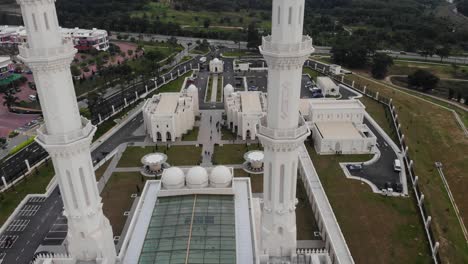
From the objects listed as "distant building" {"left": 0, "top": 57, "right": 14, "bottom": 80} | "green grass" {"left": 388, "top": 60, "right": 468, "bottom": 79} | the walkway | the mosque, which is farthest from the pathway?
"distant building" {"left": 0, "top": 57, "right": 14, "bottom": 80}

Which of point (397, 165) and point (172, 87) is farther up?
point (172, 87)

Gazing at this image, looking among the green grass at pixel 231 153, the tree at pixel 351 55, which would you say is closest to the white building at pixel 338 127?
the green grass at pixel 231 153

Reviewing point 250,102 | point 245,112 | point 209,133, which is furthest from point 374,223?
point 209,133

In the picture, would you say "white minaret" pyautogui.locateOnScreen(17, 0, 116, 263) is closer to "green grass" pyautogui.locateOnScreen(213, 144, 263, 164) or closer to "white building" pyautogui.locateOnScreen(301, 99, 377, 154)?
"green grass" pyautogui.locateOnScreen(213, 144, 263, 164)

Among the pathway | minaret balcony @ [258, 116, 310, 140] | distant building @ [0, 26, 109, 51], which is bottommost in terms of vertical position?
the pathway

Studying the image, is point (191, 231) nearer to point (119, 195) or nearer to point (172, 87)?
point (119, 195)
